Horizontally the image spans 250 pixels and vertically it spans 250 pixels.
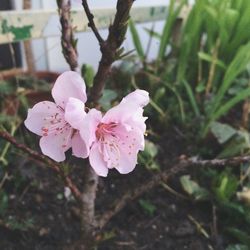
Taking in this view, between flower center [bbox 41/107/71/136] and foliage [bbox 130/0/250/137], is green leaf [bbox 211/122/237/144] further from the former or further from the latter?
flower center [bbox 41/107/71/136]

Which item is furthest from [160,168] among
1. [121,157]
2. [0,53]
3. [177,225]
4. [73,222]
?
[0,53]

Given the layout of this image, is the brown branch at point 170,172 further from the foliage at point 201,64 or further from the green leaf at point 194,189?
the foliage at point 201,64

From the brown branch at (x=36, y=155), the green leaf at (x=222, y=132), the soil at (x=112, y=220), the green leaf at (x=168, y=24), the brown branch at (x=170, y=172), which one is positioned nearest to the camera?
the brown branch at (x=36, y=155)

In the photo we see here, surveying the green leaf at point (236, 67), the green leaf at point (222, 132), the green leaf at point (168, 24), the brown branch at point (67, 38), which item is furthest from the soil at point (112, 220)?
the green leaf at point (168, 24)

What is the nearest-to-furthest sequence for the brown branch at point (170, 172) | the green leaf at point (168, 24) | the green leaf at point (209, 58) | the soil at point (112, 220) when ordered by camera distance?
the brown branch at point (170, 172) < the soil at point (112, 220) < the green leaf at point (209, 58) < the green leaf at point (168, 24)

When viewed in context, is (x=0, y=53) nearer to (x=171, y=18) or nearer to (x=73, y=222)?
(x=171, y=18)

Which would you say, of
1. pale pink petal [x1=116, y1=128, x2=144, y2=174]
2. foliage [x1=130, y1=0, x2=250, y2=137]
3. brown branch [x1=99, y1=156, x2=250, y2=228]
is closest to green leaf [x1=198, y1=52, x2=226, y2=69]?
foliage [x1=130, y1=0, x2=250, y2=137]

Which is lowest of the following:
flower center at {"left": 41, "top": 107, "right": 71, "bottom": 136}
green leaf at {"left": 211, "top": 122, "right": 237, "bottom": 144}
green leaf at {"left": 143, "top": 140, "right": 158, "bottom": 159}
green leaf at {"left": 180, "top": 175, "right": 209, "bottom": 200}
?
green leaf at {"left": 180, "top": 175, "right": 209, "bottom": 200}

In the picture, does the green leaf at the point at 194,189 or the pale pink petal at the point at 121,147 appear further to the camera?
the green leaf at the point at 194,189

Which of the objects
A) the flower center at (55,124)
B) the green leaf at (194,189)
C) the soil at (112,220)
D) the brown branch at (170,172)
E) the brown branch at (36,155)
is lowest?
the soil at (112,220)

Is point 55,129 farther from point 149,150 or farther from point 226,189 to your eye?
point 226,189
